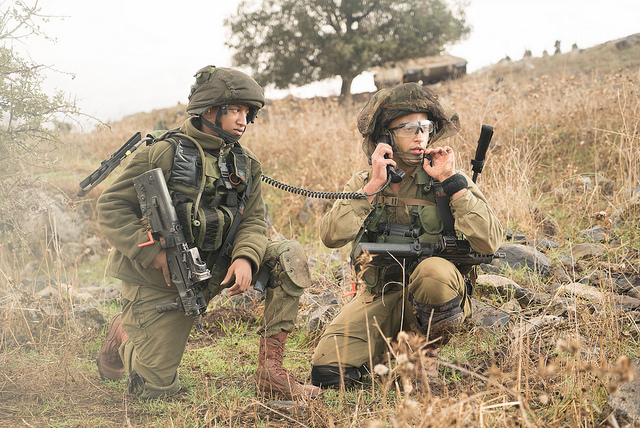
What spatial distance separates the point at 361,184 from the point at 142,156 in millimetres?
1322

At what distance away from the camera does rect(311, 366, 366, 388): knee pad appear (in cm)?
325

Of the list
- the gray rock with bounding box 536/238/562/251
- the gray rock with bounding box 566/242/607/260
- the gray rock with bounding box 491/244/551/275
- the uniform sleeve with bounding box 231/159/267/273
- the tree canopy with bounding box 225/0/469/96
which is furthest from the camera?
the tree canopy with bounding box 225/0/469/96

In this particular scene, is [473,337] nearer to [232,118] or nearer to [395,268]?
[395,268]

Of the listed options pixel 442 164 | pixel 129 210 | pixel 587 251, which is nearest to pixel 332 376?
pixel 442 164

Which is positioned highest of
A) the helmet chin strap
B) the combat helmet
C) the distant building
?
the distant building

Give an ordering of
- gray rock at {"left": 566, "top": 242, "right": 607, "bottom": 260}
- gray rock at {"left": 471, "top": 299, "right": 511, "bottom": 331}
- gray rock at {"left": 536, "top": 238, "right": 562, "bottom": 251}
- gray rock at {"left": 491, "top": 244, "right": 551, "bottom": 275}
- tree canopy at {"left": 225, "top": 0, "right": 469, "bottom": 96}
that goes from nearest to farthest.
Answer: gray rock at {"left": 471, "top": 299, "right": 511, "bottom": 331}
gray rock at {"left": 491, "top": 244, "right": 551, "bottom": 275}
gray rock at {"left": 566, "top": 242, "right": 607, "bottom": 260}
gray rock at {"left": 536, "top": 238, "right": 562, "bottom": 251}
tree canopy at {"left": 225, "top": 0, "right": 469, "bottom": 96}

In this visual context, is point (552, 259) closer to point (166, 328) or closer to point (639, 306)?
point (639, 306)

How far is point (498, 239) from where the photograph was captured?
308 centimetres

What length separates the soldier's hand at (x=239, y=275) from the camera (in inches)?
119

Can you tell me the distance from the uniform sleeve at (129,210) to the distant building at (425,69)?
21.1 metres

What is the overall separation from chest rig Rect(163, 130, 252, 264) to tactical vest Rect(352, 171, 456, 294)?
79 centimetres

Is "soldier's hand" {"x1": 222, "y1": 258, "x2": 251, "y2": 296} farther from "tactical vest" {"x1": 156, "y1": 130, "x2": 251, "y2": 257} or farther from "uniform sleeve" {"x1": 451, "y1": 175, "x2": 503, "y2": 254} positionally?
"uniform sleeve" {"x1": 451, "y1": 175, "x2": 503, "y2": 254}

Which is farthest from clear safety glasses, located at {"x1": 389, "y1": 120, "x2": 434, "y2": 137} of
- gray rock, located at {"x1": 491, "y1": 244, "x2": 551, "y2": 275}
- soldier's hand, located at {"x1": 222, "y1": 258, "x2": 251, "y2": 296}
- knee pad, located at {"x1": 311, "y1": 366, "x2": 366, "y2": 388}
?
gray rock, located at {"x1": 491, "y1": 244, "x2": 551, "y2": 275}

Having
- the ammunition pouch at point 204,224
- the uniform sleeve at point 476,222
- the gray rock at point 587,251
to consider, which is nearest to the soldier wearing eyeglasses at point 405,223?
the uniform sleeve at point 476,222
